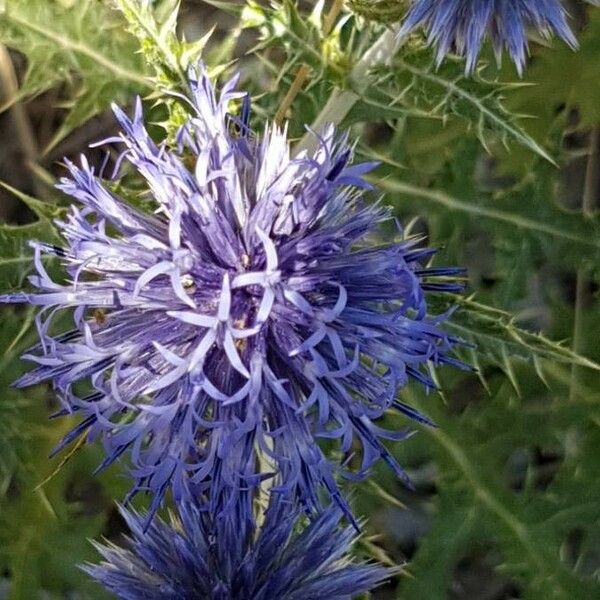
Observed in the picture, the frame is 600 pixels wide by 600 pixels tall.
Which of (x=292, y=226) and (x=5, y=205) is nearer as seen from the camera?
(x=292, y=226)

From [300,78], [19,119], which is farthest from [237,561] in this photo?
[19,119]

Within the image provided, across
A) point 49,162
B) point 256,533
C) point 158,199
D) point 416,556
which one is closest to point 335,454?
point 256,533

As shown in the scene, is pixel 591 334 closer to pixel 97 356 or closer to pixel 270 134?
pixel 270 134

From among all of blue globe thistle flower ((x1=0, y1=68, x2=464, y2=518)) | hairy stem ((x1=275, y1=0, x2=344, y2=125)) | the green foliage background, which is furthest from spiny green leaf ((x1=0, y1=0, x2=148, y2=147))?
blue globe thistle flower ((x1=0, y1=68, x2=464, y2=518))

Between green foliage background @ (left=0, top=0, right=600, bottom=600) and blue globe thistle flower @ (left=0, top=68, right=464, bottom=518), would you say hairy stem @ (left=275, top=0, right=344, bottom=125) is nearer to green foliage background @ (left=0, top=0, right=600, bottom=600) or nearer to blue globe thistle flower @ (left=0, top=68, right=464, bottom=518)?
green foliage background @ (left=0, top=0, right=600, bottom=600)

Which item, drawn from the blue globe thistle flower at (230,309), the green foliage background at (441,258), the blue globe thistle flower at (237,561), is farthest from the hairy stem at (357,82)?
the blue globe thistle flower at (237,561)

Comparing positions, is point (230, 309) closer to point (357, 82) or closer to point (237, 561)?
point (237, 561)
